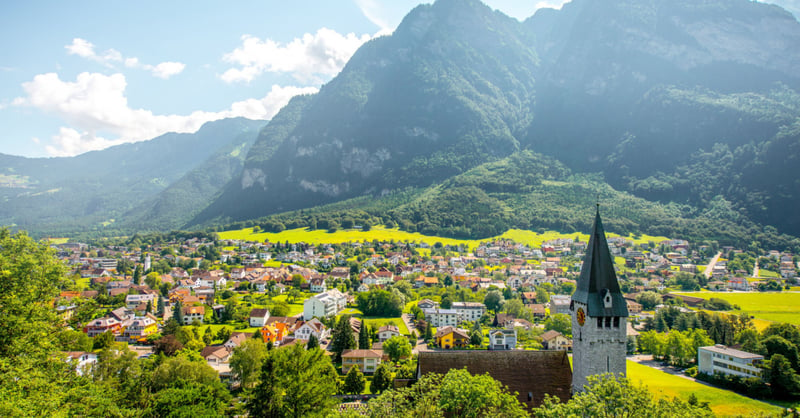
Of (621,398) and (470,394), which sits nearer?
(621,398)

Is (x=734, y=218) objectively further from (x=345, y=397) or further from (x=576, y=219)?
(x=345, y=397)

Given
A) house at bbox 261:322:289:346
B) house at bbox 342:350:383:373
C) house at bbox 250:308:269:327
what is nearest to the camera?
house at bbox 342:350:383:373

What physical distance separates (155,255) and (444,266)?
9307cm

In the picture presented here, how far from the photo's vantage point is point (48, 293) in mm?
22734

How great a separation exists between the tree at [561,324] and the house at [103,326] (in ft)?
216

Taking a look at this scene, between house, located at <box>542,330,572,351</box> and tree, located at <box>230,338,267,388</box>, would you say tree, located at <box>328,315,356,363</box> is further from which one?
house, located at <box>542,330,572,351</box>

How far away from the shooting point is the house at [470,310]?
81.1m

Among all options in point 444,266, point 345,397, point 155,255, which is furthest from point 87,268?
point 345,397

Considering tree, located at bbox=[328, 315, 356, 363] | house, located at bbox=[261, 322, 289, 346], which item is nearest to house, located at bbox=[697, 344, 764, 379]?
tree, located at bbox=[328, 315, 356, 363]

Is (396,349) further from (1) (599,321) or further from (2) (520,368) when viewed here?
(1) (599,321)

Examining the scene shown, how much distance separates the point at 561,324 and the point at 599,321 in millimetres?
51746

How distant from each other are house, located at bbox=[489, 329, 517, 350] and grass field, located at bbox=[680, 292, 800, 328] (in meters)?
40.7

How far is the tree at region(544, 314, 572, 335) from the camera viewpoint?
69875 millimetres

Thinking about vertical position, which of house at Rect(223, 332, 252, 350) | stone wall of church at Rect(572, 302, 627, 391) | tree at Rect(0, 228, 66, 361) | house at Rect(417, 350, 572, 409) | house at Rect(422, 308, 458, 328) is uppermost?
tree at Rect(0, 228, 66, 361)
